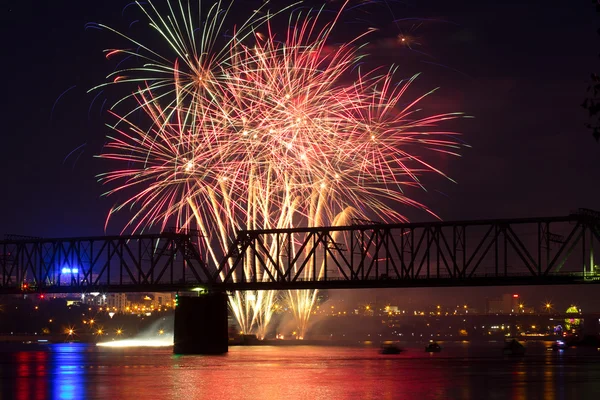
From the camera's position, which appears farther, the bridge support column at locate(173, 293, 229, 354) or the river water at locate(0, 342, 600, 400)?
the bridge support column at locate(173, 293, 229, 354)

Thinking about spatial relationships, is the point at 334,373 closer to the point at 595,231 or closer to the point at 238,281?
the point at 595,231

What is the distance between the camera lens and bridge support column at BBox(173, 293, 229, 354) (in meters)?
122

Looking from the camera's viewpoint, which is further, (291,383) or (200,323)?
(200,323)

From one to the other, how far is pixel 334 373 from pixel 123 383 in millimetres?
19930

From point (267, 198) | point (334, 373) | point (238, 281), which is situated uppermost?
point (267, 198)

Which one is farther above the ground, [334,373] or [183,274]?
[183,274]

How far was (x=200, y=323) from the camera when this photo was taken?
404 feet

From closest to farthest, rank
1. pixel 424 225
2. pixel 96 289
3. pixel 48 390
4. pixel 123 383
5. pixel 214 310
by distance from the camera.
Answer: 1. pixel 48 390
2. pixel 123 383
3. pixel 424 225
4. pixel 214 310
5. pixel 96 289

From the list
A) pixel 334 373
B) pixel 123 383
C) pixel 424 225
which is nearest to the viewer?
pixel 123 383

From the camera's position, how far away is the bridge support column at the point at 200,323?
122 metres

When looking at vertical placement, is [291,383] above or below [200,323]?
below

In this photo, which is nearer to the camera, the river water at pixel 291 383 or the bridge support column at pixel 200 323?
the river water at pixel 291 383

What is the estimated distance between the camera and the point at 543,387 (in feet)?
203

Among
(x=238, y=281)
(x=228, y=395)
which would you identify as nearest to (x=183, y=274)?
(x=238, y=281)
